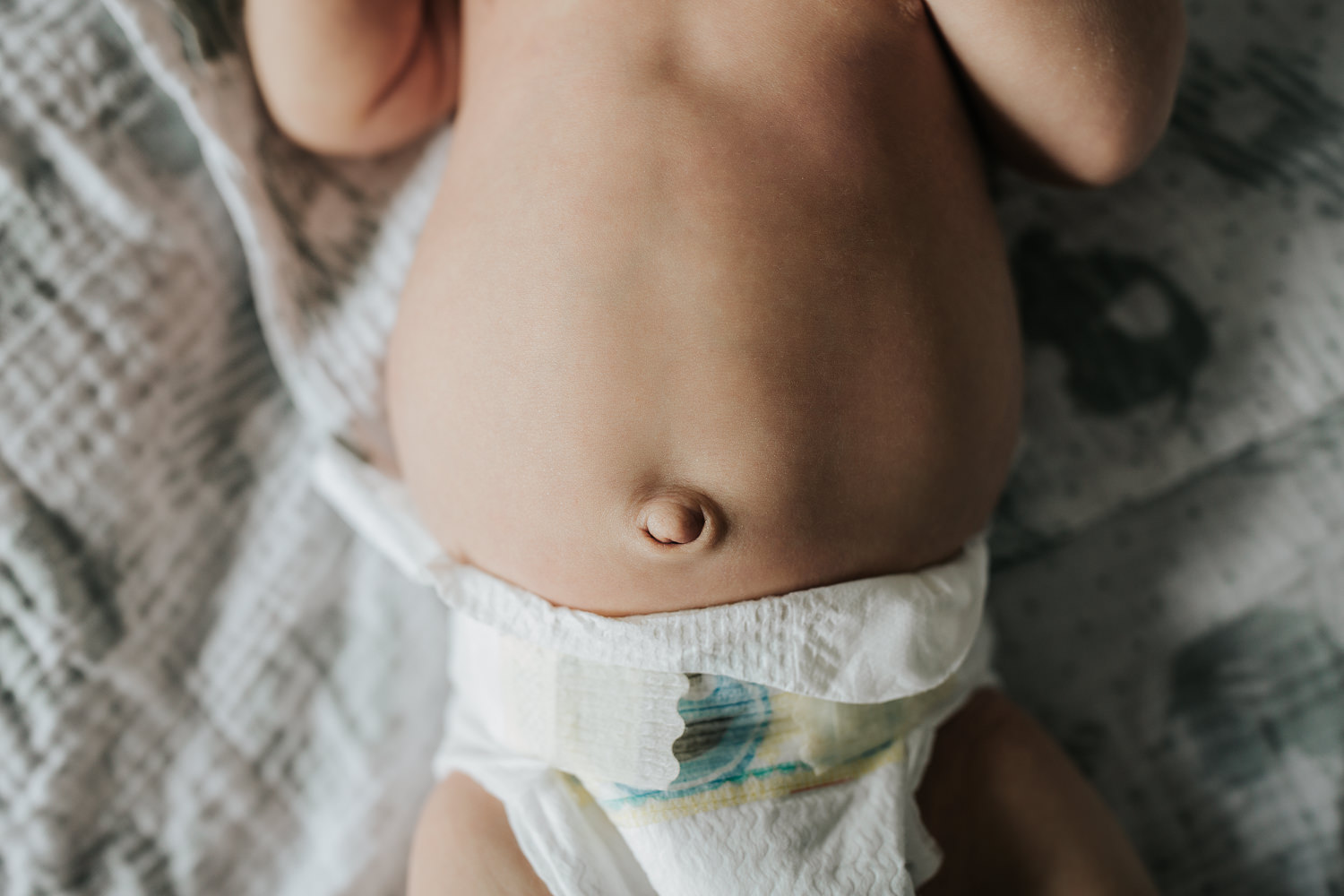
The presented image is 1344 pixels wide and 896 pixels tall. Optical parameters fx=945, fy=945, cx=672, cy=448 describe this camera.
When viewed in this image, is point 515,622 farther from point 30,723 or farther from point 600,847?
A: point 30,723

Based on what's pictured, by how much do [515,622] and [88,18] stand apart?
0.61 metres

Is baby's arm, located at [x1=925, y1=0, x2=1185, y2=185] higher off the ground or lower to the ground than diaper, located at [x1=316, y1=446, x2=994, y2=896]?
higher

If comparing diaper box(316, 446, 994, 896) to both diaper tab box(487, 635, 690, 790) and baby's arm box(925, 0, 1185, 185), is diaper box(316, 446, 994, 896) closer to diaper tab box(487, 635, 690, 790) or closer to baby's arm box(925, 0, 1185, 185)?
diaper tab box(487, 635, 690, 790)

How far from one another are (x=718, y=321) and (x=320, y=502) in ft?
1.51

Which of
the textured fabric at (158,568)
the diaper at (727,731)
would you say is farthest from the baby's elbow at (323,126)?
the diaper at (727,731)

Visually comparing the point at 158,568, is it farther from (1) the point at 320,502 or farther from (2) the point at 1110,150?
(2) the point at 1110,150

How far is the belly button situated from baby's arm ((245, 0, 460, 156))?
397 mm

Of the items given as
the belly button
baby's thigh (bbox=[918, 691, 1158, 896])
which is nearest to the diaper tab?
the belly button

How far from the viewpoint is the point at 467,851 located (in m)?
0.67

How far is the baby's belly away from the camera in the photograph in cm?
58

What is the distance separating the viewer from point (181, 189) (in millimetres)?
805

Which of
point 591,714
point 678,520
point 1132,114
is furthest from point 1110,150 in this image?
point 591,714

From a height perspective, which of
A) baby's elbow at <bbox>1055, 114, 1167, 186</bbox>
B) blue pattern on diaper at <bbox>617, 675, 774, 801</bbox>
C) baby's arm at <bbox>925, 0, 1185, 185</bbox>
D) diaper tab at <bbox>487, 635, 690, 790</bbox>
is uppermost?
baby's arm at <bbox>925, 0, 1185, 185</bbox>

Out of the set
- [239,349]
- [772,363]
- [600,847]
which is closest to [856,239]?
[772,363]
